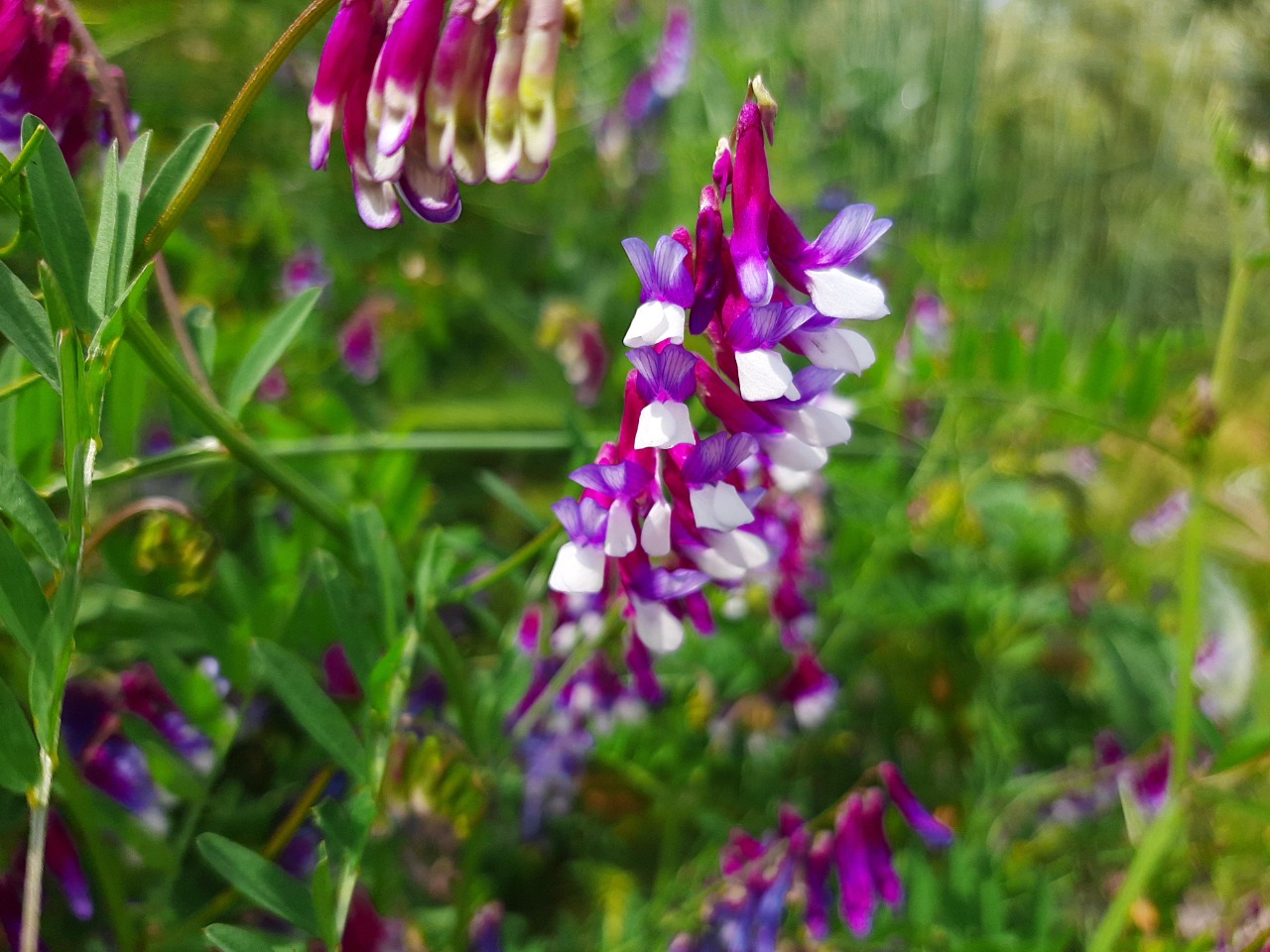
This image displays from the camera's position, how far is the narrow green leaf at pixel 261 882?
0.46 meters

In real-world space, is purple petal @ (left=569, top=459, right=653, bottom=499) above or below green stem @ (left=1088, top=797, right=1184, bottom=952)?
above

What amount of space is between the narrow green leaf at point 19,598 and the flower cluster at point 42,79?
20cm

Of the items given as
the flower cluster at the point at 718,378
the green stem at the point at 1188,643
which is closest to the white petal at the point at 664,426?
the flower cluster at the point at 718,378

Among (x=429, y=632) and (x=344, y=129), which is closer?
(x=344, y=129)

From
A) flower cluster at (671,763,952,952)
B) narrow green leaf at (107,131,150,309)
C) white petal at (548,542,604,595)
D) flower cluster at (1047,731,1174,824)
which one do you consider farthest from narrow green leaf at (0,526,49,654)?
flower cluster at (1047,731,1174,824)

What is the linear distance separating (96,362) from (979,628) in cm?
108

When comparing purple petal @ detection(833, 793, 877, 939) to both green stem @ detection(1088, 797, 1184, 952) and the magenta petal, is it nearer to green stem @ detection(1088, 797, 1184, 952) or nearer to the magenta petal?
green stem @ detection(1088, 797, 1184, 952)

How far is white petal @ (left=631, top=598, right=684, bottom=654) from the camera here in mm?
490

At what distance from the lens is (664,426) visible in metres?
0.40

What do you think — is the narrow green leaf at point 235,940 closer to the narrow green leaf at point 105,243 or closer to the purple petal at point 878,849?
the narrow green leaf at point 105,243

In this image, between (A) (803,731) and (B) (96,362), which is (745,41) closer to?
(A) (803,731)

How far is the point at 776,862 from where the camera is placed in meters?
0.78

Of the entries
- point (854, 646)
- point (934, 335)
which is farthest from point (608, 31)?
point (854, 646)

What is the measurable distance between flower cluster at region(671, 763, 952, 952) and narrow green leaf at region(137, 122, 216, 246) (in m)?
0.61
